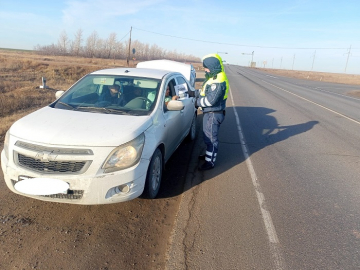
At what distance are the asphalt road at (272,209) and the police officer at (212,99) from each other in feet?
1.47

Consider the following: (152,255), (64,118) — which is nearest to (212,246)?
(152,255)

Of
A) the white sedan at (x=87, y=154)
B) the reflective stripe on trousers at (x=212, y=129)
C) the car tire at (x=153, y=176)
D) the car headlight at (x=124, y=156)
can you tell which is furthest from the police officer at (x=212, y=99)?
the car headlight at (x=124, y=156)

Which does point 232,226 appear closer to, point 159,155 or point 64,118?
→ point 159,155

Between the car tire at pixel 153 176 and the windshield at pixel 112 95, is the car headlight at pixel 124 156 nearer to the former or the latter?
the car tire at pixel 153 176

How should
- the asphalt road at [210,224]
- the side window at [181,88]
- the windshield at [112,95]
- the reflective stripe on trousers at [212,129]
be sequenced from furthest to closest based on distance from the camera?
1. the side window at [181,88]
2. the reflective stripe on trousers at [212,129]
3. the windshield at [112,95]
4. the asphalt road at [210,224]

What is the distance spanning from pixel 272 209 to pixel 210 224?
0.99 metres

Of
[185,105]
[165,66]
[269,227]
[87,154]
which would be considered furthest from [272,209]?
[165,66]

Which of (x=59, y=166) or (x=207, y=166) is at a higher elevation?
(x=59, y=166)

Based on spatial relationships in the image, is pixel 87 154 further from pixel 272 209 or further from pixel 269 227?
pixel 272 209

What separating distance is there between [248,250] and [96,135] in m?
2.03

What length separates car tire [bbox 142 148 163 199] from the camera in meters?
3.71

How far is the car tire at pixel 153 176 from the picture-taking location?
12.2 ft

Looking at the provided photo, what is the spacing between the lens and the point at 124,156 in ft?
10.9

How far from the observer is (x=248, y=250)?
306 centimetres
